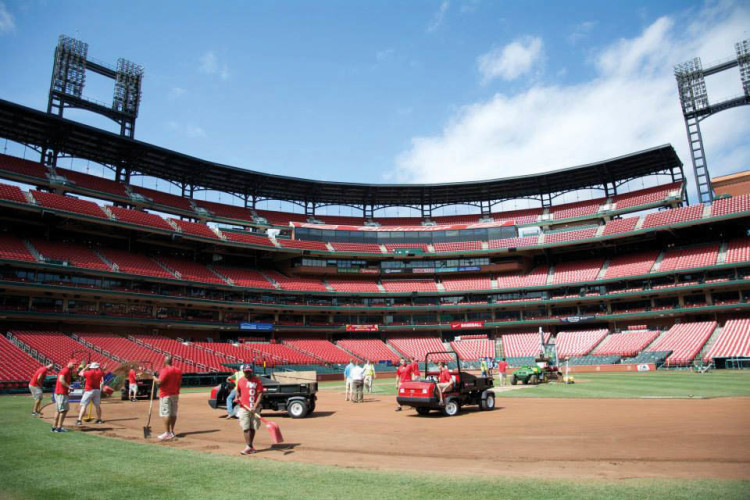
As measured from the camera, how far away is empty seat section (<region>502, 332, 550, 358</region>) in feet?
183

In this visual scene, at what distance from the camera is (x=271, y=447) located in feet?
35.3

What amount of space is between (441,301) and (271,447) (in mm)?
54408

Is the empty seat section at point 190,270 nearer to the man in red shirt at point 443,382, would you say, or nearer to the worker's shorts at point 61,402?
the worker's shorts at point 61,402

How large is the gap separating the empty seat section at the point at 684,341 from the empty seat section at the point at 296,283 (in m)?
38.2

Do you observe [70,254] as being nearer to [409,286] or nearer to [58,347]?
[58,347]

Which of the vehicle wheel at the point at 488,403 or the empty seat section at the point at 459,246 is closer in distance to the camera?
the vehicle wheel at the point at 488,403

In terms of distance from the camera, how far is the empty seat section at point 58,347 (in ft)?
111

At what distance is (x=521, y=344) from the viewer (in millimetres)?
58094

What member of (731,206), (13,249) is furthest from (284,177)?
(731,206)

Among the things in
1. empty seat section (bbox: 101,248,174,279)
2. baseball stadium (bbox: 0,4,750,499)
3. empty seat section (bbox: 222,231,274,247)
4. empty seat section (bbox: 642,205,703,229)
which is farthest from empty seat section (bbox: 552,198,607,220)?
empty seat section (bbox: 101,248,174,279)

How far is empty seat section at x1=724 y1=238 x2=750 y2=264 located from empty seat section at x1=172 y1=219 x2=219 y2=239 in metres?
56.3

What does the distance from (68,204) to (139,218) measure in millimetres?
6639

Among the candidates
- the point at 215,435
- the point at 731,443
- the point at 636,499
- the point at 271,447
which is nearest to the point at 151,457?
the point at 271,447

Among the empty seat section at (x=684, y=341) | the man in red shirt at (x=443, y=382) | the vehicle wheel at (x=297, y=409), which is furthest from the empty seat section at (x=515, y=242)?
the vehicle wheel at (x=297, y=409)
